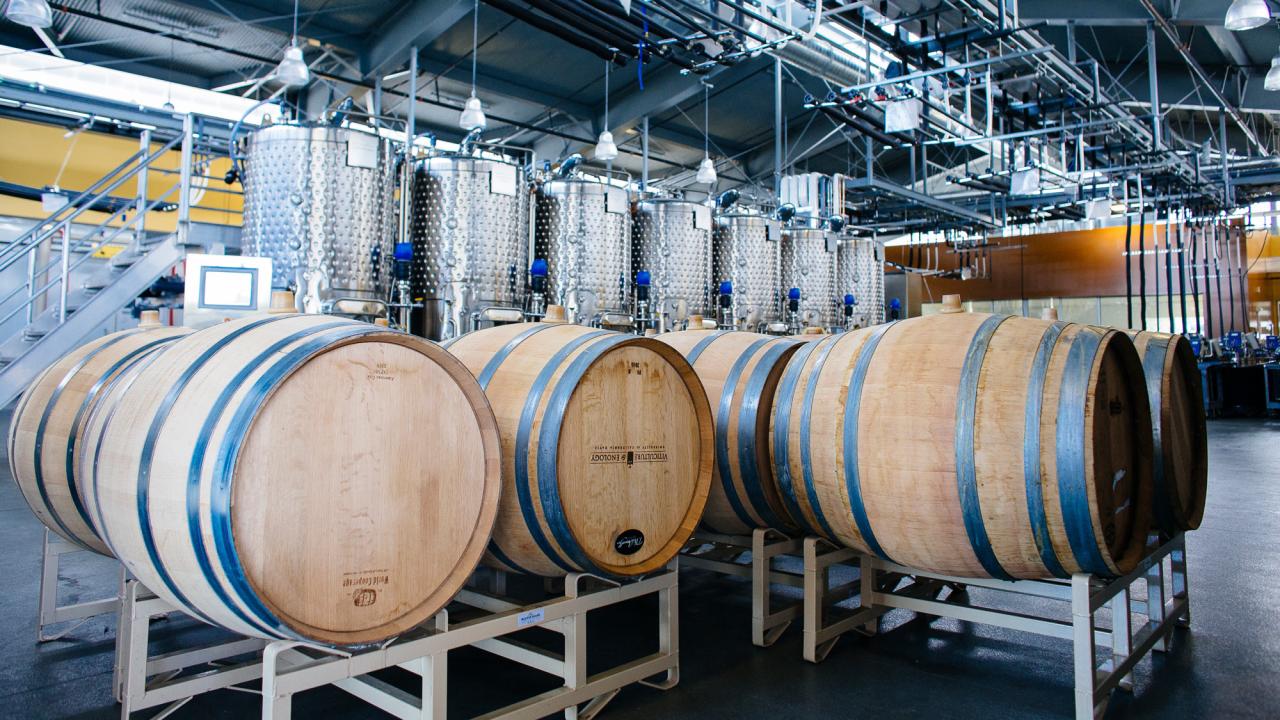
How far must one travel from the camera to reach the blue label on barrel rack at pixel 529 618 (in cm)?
219

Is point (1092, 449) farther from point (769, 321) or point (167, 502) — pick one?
point (769, 321)

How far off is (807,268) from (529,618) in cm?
746

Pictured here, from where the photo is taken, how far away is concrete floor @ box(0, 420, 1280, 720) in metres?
Answer: 2.35

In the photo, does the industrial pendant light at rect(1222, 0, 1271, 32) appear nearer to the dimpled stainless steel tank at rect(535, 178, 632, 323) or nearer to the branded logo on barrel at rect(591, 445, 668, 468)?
the dimpled stainless steel tank at rect(535, 178, 632, 323)

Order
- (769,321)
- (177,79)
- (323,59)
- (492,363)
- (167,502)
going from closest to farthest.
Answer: (167,502) → (492,363) → (769,321) → (323,59) → (177,79)

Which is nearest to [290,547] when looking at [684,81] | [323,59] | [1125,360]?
[1125,360]

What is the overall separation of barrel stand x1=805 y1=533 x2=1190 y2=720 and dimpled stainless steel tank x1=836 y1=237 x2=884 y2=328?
23.3 ft

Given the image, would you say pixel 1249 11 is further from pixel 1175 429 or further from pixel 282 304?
pixel 282 304

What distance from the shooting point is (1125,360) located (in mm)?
2549

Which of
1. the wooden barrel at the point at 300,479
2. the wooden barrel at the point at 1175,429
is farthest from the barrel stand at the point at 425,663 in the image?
the wooden barrel at the point at 1175,429

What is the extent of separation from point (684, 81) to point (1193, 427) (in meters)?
9.28

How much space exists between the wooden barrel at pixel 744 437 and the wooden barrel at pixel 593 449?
1.09 feet

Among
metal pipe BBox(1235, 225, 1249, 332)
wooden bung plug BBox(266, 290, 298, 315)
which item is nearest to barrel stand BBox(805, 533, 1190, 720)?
wooden bung plug BBox(266, 290, 298, 315)

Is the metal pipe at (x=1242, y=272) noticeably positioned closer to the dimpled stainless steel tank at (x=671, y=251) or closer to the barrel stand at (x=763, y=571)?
the dimpled stainless steel tank at (x=671, y=251)
